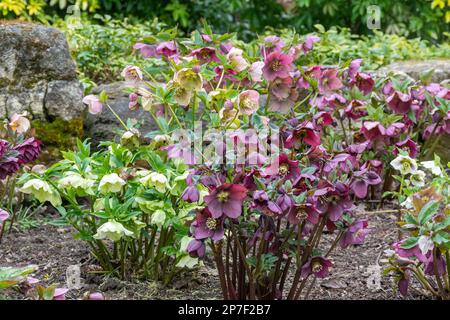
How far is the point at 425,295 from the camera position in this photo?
105 inches

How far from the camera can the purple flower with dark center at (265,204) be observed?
2062 mm

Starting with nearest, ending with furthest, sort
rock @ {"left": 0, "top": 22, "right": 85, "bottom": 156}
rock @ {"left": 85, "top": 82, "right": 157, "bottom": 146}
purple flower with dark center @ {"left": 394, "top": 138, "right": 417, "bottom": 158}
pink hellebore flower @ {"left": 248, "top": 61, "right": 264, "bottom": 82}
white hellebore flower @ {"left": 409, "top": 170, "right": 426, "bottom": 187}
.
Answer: pink hellebore flower @ {"left": 248, "top": 61, "right": 264, "bottom": 82} < white hellebore flower @ {"left": 409, "top": 170, "right": 426, "bottom": 187} < purple flower with dark center @ {"left": 394, "top": 138, "right": 417, "bottom": 158} < rock @ {"left": 0, "top": 22, "right": 85, "bottom": 156} < rock @ {"left": 85, "top": 82, "right": 157, "bottom": 146}

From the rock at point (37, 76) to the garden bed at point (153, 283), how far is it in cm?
63

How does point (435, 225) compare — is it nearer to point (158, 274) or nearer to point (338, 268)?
point (338, 268)

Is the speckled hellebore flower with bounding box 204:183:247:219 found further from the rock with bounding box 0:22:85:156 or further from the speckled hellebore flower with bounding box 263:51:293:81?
the rock with bounding box 0:22:85:156

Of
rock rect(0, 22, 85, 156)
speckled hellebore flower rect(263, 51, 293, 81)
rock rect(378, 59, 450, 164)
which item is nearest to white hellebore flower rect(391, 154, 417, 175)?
speckled hellebore flower rect(263, 51, 293, 81)

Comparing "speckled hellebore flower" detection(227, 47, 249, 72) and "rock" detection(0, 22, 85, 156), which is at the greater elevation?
"speckled hellebore flower" detection(227, 47, 249, 72)

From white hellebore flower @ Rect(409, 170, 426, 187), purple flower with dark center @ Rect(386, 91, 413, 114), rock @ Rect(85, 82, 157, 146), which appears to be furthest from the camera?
rock @ Rect(85, 82, 157, 146)

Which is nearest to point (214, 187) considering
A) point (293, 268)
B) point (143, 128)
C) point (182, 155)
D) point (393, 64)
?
point (182, 155)

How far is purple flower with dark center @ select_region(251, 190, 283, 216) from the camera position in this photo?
2062 millimetres

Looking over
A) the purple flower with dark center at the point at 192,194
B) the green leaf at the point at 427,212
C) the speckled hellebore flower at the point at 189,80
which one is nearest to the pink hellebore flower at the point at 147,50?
the speckled hellebore flower at the point at 189,80

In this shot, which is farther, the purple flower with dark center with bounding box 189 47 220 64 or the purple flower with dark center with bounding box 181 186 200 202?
the purple flower with dark center with bounding box 189 47 220 64

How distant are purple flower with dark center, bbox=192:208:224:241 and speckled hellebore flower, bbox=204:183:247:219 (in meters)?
0.07
